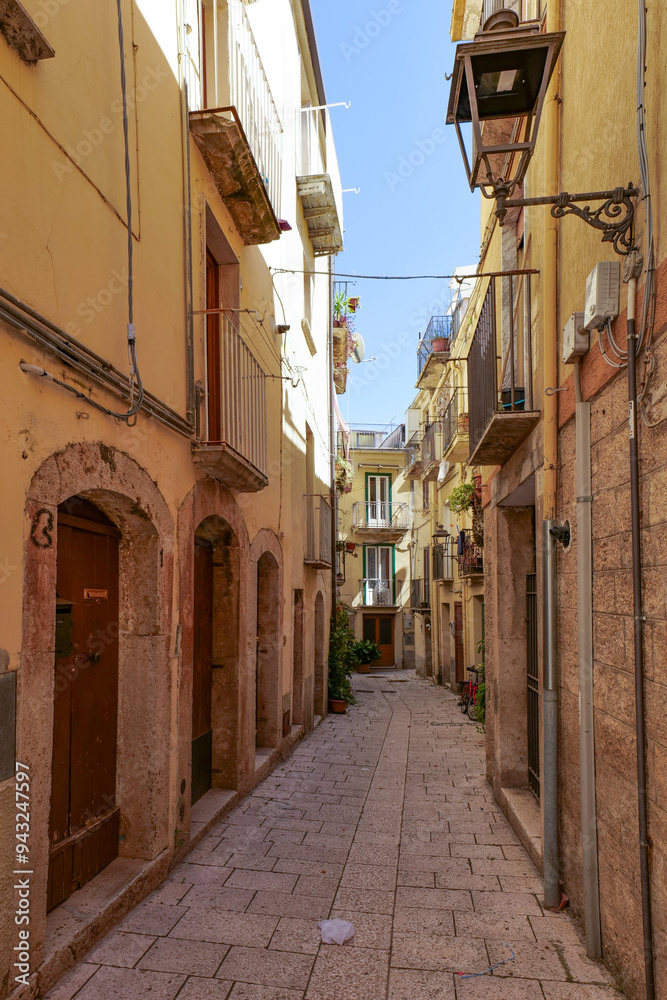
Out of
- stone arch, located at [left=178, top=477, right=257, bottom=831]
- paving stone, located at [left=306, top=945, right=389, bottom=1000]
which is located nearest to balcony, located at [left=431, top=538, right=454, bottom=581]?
stone arch, located at [left=178, top=477, right=257, bottom=831]

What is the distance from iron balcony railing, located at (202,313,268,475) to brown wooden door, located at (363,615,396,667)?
22.8m

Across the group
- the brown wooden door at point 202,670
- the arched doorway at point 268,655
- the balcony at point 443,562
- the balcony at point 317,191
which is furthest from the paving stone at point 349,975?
the balcony at point 443,562

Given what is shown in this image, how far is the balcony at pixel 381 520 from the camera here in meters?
29.5

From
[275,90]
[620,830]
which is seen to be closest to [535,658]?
[620,830]

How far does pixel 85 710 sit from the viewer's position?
4277 millimetres

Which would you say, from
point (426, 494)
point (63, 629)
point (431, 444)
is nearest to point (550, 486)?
point (63, 629)

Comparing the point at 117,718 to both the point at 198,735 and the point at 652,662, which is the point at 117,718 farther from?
the point at 652,662

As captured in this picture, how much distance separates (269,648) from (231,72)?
6.18m

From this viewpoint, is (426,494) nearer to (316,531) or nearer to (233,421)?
(316,531)

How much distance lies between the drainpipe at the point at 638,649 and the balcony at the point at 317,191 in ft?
30.9

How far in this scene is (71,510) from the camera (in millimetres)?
4109

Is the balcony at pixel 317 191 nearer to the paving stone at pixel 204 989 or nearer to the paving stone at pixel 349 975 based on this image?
the paving stone at pixel 349 975

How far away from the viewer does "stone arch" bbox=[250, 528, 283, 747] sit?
8422mm

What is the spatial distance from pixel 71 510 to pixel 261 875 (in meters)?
2.92
